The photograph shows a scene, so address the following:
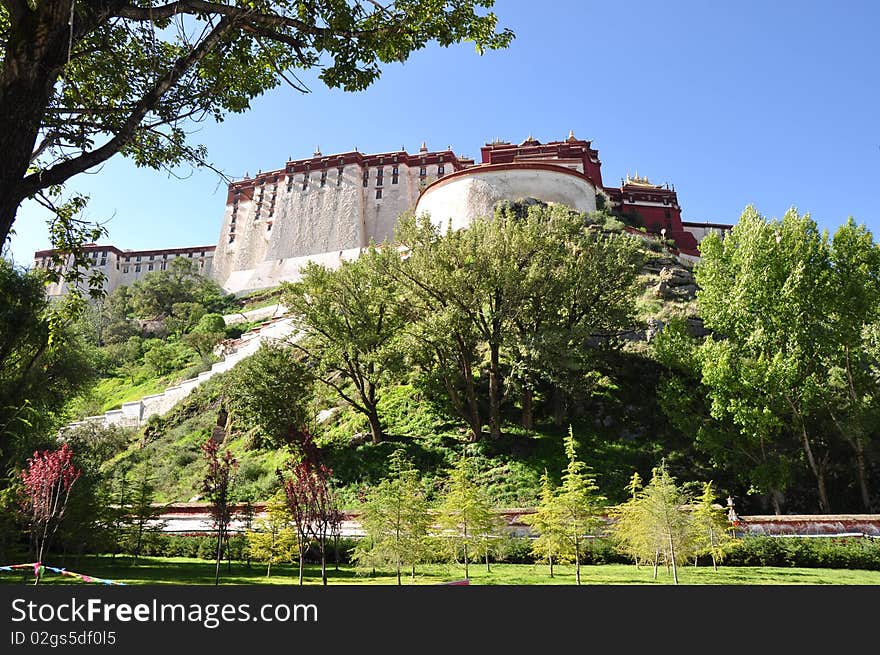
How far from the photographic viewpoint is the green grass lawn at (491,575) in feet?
35.8

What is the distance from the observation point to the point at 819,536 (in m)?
14.2

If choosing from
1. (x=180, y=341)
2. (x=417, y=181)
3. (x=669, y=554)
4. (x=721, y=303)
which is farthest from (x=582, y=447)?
(x=417, y=181)

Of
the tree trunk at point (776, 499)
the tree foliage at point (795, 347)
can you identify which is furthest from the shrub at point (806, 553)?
the tree foliage at point (795, 347)

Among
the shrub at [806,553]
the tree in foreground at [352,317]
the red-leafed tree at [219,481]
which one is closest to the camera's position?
the red-leafed tree at [219,481]

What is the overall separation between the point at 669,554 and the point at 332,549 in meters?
8.45

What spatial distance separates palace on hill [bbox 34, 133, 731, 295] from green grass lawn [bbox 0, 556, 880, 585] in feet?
105

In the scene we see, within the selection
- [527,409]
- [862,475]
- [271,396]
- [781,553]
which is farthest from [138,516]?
[862,475]

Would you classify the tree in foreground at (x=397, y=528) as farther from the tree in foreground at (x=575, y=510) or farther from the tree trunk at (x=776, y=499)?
the tree trunk at (x=776, y=499)

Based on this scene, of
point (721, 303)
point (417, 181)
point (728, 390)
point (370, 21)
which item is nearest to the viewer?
point (370, 21)

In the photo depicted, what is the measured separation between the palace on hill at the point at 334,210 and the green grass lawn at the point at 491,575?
3215 centimetres

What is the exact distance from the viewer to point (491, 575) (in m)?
11.9

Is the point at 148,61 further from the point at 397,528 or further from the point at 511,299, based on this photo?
the point at 511,299

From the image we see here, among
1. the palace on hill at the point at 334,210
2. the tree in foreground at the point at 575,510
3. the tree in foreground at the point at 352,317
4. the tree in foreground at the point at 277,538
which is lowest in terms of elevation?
the tree in foreground at the point at 277,538
